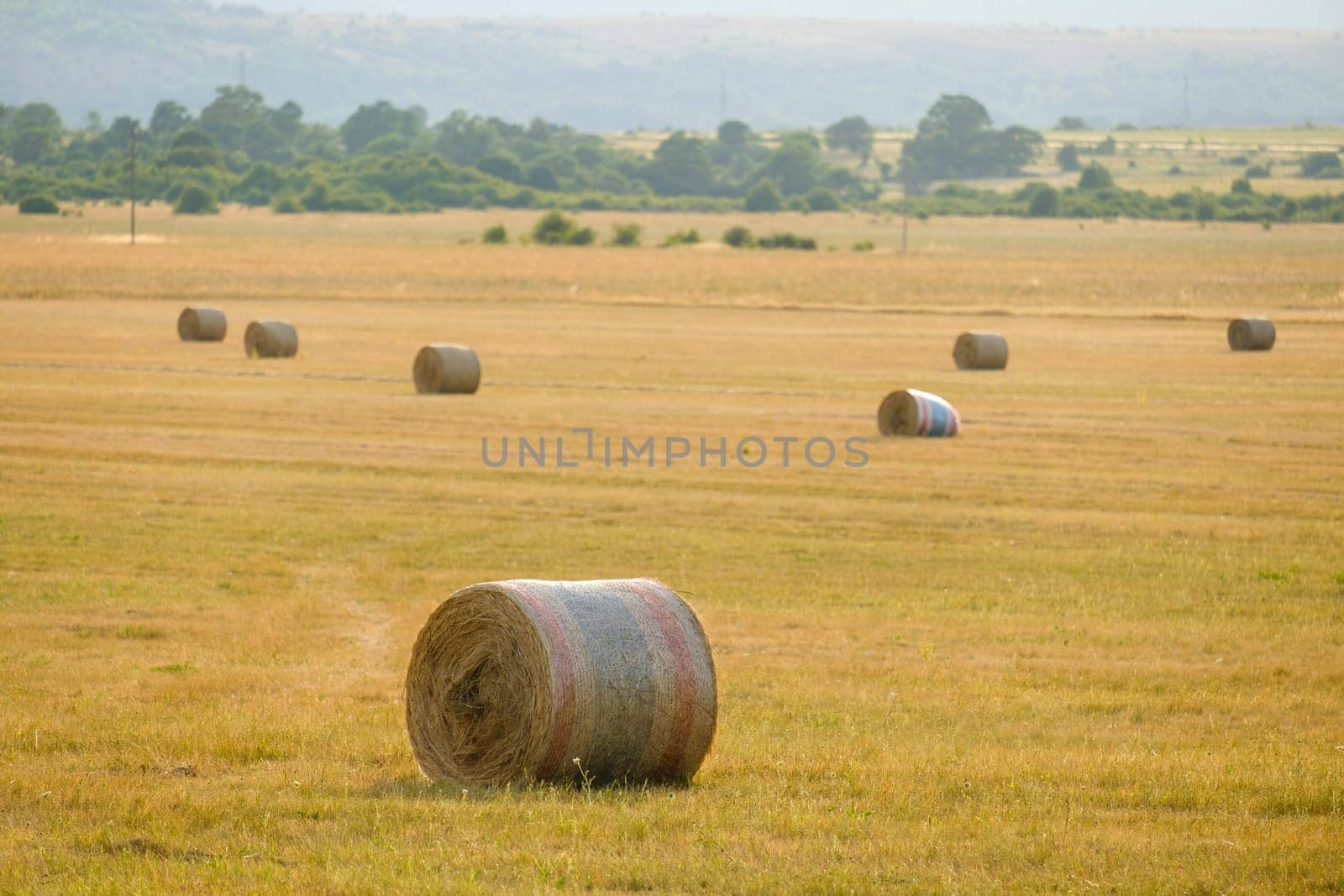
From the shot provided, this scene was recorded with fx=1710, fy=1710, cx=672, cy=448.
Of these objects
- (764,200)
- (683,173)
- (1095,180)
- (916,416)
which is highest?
(683,173)

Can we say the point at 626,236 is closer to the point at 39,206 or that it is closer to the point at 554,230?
the point at 554,230

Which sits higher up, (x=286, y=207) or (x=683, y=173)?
(x=683, y=173)

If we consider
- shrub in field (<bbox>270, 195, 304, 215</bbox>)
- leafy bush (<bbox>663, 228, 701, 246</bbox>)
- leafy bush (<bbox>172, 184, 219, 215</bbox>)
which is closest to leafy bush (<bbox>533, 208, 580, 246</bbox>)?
leafy bush (<bbox>663, 228, 701, 246</bbox>)

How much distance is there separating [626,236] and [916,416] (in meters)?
80.5

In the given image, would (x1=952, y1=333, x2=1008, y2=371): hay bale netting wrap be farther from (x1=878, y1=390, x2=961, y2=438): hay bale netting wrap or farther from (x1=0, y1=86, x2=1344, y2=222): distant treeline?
(x1=0, y1=86, x2=1344, y2=222): distant treeline

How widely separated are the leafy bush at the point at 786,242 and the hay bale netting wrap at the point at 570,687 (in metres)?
92.9

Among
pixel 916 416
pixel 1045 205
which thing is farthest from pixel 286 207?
pixel 916 416

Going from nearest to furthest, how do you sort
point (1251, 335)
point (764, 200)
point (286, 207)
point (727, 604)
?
point (727, 604), point (1251, 335), point (286, 207), point (764, 200)

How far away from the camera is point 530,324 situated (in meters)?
47.8

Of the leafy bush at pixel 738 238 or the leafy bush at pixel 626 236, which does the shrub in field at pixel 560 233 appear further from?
the leafy bush at pixel 738 238

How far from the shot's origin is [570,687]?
27.9 ft

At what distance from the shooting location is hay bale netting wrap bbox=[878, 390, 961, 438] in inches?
1022

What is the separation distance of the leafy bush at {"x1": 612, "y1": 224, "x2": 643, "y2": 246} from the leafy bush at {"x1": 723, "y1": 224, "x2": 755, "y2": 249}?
18.8ft

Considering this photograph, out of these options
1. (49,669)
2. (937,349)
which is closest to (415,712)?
(49,669)
